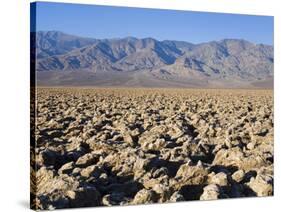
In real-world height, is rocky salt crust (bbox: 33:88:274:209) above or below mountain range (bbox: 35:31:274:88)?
below

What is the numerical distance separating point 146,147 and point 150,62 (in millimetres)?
1297

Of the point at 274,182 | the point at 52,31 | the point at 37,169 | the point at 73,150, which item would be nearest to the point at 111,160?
the point at 73,150

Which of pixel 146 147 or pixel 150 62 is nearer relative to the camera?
pixel 146 147

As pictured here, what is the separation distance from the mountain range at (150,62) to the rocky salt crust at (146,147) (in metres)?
0.19

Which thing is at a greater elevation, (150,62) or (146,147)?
(150,62)

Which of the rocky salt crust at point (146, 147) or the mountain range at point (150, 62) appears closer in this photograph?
the rocky salt crust at point (146, 147)

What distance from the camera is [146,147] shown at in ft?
30.2

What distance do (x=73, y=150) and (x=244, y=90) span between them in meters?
2.92

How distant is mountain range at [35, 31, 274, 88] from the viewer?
8.69 metres

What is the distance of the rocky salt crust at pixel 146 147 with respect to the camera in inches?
→ 332

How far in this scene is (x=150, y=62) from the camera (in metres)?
9.82

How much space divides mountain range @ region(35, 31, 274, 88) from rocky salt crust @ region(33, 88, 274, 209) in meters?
0.19

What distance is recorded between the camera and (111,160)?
8844mm

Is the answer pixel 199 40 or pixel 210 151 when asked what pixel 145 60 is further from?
pixel 210 151
